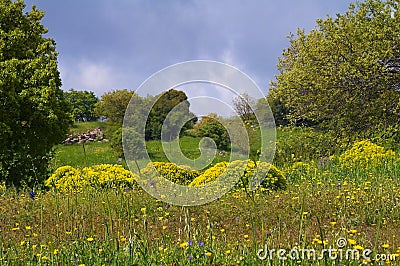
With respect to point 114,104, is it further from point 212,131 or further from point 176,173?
point 176,173

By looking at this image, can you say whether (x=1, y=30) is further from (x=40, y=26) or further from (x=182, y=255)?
(x=182, y=255)

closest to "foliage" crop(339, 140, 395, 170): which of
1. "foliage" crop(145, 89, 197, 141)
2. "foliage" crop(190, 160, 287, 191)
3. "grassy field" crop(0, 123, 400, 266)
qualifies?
"grassy field" crop(0, 123, 400, 266)

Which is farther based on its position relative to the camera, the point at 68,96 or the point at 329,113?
the point at 68,96

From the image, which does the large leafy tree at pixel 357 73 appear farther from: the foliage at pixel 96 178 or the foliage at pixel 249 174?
the foliage at pixel 96 178

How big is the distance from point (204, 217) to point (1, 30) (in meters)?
7.90

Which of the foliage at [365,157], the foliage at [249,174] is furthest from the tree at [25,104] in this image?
the foliage at [365,157]

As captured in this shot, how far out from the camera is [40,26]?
41.2 feet

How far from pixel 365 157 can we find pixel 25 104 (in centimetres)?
782

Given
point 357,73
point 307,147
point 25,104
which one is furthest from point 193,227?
point 307,147

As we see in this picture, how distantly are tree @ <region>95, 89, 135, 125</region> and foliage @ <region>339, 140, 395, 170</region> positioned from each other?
21954 millimetres

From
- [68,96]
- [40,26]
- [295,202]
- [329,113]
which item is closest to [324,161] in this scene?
[329,113]

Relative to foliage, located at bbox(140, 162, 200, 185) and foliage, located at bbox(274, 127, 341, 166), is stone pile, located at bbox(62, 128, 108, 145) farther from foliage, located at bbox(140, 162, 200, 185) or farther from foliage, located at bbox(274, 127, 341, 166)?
foliage, located at bbox(274, 127, 341, 166)

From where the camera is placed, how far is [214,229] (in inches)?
216

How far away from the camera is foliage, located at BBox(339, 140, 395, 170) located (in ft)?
36.0
